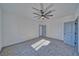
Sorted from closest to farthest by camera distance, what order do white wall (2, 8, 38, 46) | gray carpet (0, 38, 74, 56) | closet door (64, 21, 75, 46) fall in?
gray carpet (0, 38, 74, 56), white wall (2, 8, 38, 46), closet door (64, 21, 75, 46)

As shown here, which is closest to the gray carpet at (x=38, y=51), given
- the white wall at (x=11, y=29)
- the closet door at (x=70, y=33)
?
the white wall at (x=11, y=29)

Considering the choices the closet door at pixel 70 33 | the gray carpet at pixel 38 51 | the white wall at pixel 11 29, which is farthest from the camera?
the closet door at pixel 70 33

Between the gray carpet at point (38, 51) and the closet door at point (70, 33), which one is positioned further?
the closet door at point (70, 33)

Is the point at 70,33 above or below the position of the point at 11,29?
below

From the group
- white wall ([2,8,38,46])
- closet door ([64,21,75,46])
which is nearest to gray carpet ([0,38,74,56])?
white wall ([2,8,38,46])

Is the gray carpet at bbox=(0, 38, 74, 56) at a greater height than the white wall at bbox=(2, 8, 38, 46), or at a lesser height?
lesser

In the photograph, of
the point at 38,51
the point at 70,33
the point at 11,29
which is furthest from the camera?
the point at 70,33

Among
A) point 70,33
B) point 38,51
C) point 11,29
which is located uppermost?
point 11,29

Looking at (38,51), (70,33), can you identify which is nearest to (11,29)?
(38,51)

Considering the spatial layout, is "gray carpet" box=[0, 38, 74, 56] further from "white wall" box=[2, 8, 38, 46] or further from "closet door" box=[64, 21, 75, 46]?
"closet door" box=[64, 21, 75, 46]

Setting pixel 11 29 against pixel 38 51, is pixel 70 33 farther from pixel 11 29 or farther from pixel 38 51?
pixel 11 29

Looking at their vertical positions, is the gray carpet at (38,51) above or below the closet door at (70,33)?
below

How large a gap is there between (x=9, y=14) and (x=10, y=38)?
1494mm

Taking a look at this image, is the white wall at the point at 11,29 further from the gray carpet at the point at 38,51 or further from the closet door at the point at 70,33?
the closet door at the point at 70,33
